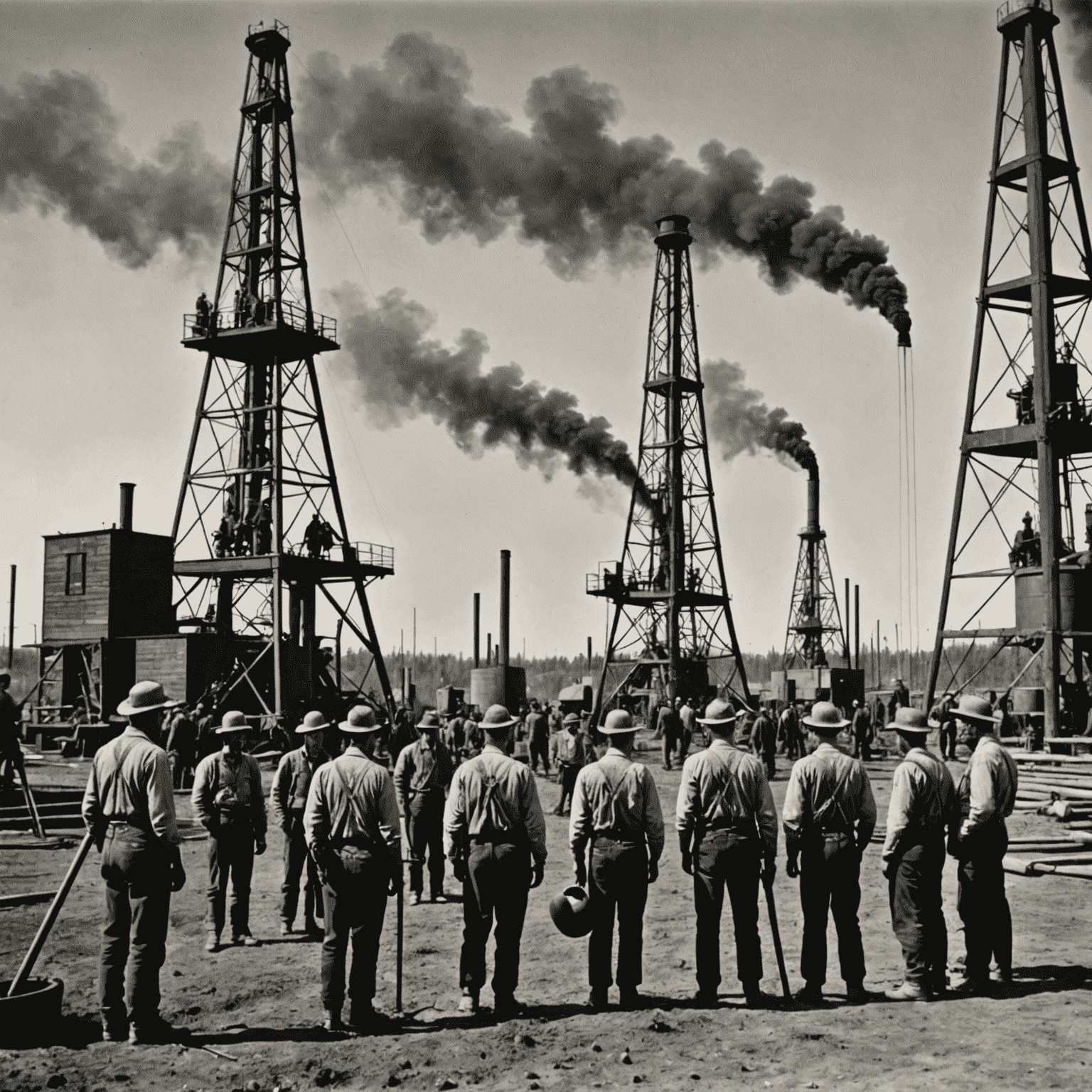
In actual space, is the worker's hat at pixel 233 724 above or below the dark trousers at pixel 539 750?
above

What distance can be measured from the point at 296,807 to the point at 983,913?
5.30 meters

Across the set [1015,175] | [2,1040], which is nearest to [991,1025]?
[2,1040]

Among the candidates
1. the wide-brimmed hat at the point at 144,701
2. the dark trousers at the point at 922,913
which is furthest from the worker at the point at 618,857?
the wide-brimmed hat at the point at 144,701

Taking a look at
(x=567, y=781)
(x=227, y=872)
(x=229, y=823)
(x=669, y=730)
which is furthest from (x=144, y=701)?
(x=669, y=730)

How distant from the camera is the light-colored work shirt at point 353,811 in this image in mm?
7156

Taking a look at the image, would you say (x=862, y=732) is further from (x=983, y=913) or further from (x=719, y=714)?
(x=719, y=714)

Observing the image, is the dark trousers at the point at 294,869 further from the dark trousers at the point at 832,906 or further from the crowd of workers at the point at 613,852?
the dark trousers at the point at 832,906

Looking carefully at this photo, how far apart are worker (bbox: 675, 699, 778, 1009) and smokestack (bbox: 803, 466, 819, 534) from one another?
155 feet

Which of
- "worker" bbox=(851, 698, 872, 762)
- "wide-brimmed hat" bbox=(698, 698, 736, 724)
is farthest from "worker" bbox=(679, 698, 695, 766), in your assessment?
"wide-brimmed hat" bbox=(698, 698, 736, 724)

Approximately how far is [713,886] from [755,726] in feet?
55.4

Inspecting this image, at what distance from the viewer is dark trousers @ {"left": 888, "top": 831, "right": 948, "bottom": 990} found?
24.3 ft

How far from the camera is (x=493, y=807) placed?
24.2 ft

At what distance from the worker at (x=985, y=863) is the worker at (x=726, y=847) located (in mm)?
1310

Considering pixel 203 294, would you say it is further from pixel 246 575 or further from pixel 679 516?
pixel 679 516
